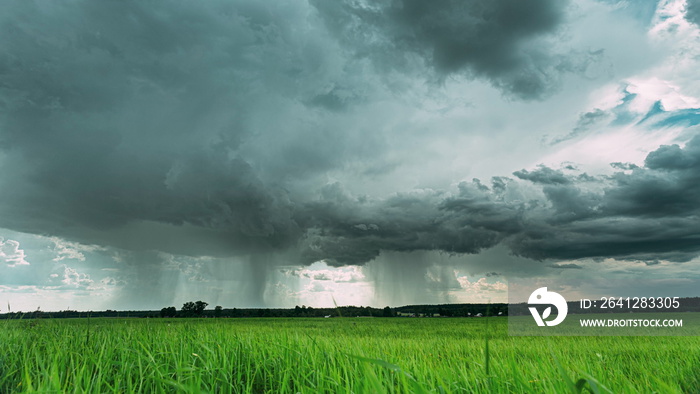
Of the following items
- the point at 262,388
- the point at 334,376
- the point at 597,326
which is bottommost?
the point at 597,326

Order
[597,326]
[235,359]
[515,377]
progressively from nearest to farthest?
[515,377], [235,359], [597,326]

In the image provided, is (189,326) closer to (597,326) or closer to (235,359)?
(235,359)

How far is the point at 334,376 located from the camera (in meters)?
4.05

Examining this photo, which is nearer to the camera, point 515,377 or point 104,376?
point 515,377

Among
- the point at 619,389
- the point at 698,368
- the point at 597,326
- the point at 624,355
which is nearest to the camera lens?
the point at 619,389

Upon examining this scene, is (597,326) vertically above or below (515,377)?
below

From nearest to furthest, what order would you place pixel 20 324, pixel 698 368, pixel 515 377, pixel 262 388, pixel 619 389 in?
pixel 515 377
pixel 619 389
pixel 262 388
pixel 698 368
pixel 20 324

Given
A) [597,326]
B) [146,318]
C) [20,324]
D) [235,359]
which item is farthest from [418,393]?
[597,326]

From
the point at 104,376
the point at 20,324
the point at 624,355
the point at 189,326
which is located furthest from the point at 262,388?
the point at 624,355

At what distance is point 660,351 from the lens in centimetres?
1080

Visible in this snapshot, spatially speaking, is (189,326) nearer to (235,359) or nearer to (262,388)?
(235,359)

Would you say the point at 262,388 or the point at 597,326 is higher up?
the point at 262,388

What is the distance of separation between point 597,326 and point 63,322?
2290 centimetres

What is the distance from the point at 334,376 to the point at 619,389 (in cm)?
305
